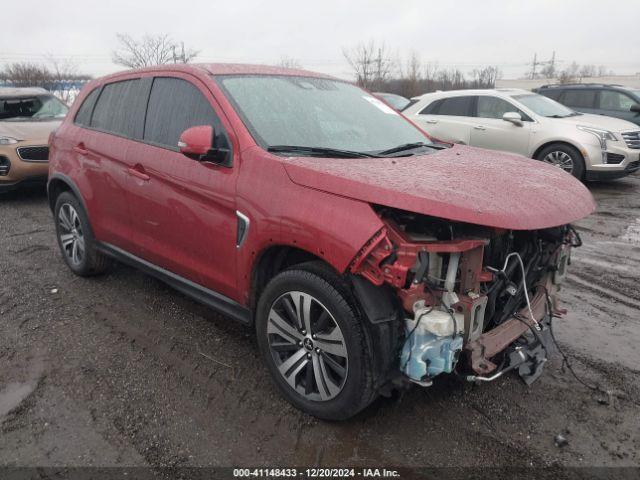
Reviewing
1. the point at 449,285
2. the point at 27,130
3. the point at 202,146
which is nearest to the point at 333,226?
the point at 449,285

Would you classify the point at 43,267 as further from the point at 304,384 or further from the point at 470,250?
the point at 470,250

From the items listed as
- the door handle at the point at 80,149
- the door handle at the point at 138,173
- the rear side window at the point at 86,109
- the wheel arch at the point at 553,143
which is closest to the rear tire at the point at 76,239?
the door handle at the point at 80,149

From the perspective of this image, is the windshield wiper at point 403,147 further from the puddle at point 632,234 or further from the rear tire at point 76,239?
the puddle at point 632,234

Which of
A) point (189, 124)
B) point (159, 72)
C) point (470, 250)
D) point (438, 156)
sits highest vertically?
point (159, 72)

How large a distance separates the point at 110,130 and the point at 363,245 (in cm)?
275

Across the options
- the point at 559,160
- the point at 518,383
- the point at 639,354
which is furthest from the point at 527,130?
the point at 518,383

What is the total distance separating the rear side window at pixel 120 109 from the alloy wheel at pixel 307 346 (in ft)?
6.32

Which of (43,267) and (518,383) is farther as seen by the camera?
(43,267)

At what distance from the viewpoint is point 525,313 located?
2.87 metres

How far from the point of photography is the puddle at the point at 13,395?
290 cm

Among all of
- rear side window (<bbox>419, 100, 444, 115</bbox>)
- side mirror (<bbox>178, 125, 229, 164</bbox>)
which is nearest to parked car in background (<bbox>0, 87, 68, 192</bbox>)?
side mirror (<bbox>178, 125, 229, 164</bbox>)

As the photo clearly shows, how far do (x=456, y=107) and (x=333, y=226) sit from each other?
8.17 meters

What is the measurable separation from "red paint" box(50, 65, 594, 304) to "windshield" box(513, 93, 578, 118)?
6379 mm

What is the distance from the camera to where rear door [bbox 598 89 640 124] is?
11260 millimetres
